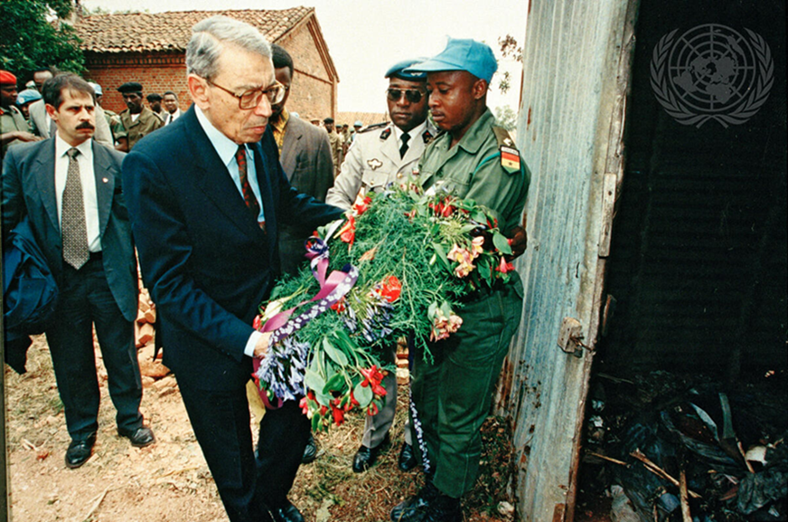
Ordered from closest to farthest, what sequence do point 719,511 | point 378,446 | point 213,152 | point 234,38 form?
1. point 234,38
2. point 213,152
3. point 719,511
4. point 378,446

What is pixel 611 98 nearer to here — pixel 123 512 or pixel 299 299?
pixel 299 299

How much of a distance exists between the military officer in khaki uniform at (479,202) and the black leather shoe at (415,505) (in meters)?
0.11

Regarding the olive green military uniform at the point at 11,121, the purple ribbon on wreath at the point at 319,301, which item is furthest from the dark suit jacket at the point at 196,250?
the olive green military uniform at the point at 11,121

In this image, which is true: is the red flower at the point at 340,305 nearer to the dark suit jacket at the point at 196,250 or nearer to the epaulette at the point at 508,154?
the dark suit jacket at the point at 196,250

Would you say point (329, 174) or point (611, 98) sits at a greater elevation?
point (611, 98)

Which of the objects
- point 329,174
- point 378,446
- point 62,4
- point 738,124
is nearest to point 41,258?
point 329,174

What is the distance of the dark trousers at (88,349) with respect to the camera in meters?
3.11

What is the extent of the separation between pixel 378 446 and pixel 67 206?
2.79 metres

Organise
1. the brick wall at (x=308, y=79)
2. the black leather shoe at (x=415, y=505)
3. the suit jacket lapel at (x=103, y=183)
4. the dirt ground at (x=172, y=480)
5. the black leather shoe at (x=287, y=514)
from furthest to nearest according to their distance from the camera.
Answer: the brick wall at (x=308, y=79), the suit jacket lapel at (x=103, y=183), the dirt ground at (x=172, y=480), the black leather shoe at (x=415, y=505), the black leather shoe at (x=287, y=514)

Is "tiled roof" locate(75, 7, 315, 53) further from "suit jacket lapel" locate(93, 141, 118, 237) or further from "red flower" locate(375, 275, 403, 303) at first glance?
"red flower" locate(375, 275, 403, 303)

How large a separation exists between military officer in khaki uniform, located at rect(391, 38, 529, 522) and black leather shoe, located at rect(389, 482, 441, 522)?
111mm

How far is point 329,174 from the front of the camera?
3.37m

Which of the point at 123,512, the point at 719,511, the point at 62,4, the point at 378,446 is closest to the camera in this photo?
the point at 719,511

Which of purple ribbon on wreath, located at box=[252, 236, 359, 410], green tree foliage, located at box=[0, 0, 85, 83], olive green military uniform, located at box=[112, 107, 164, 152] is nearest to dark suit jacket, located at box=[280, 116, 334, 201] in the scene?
purple ribbon on wreath, located at box=[252, 236, 359, 410]
